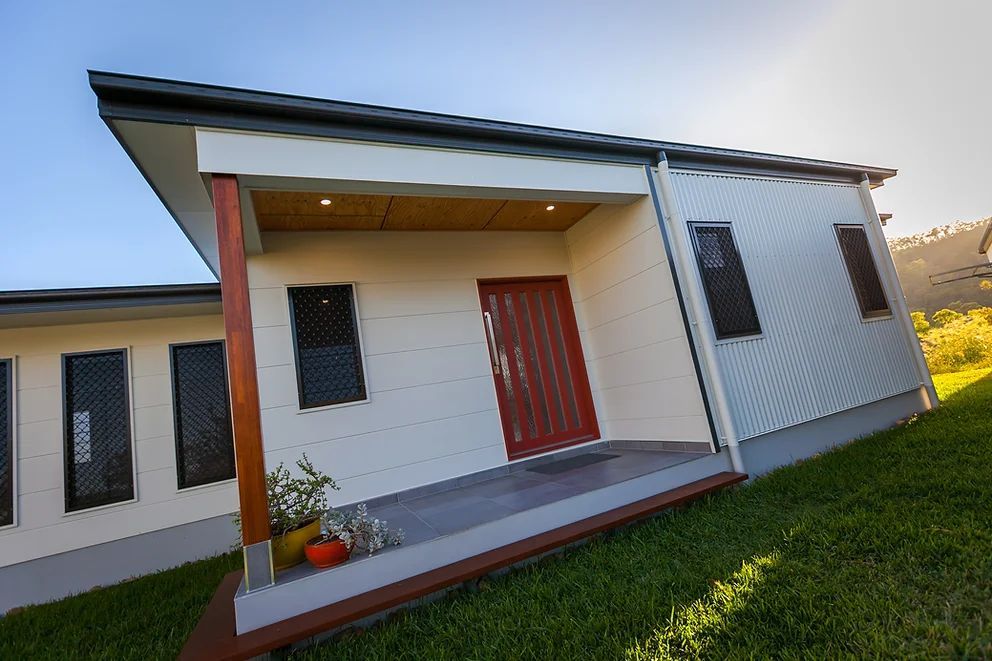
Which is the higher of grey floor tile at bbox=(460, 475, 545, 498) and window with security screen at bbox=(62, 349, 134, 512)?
window with security screen at bbox=(62, 349, 134, 512)

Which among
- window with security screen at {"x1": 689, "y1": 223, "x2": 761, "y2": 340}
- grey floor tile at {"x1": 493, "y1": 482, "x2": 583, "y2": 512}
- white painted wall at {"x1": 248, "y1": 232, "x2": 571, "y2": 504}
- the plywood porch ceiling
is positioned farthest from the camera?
window with security screen at {"x1": 689, "y1": 223, "x2": 761, "y2": 340}

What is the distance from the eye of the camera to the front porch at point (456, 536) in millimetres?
2080

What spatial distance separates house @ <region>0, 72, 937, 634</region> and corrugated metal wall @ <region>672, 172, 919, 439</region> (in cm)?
3

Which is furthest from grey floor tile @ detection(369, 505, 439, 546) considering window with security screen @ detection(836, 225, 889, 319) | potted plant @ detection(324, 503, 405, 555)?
Answer: window with security screen @ detection(836, 225, 889, 319)

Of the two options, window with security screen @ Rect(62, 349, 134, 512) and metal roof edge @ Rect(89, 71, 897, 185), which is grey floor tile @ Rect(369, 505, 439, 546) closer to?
metal roof edge @ Rect(89, 71, 897, 185)

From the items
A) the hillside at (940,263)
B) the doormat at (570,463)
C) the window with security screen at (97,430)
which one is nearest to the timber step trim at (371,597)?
the doormat at (570,463)

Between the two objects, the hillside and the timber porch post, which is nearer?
the timber porch post

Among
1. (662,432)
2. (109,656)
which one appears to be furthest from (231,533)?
(662,432)

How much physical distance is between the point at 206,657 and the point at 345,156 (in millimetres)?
2741

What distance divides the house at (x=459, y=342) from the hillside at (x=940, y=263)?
1506 centimetres

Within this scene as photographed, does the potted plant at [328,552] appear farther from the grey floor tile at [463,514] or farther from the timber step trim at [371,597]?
the grey floor tile at [463,514]

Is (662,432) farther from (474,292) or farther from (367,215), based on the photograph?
(367,215)

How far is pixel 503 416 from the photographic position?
4.45m

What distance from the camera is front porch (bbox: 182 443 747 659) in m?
2.08
